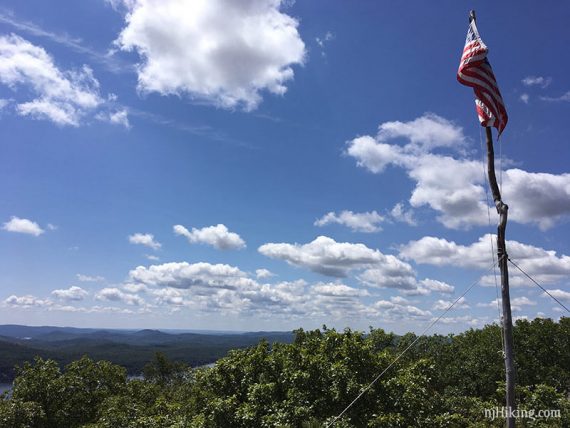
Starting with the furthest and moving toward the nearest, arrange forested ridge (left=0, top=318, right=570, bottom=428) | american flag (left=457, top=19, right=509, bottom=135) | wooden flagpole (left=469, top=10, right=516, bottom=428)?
forested ridge (left=0, top=318, right=570, bottom=428) < american flag (left=457, top=19, right=509, bottom=135) < wooden flagpole (left=469, top=10, right=516, bottom=428)

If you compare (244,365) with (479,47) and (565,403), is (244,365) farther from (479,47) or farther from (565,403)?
(479,47)

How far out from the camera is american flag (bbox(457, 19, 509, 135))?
32.5 feet

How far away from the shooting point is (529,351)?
1474 inches

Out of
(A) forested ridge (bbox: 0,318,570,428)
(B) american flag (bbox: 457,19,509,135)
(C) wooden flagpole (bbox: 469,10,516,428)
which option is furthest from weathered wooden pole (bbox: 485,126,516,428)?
(A) forested ridge (bbox: 0,318,570,428)

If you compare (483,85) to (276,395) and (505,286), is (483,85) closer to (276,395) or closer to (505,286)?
(505,286)

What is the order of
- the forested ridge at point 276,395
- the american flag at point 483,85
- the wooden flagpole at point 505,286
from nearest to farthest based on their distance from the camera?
the wooden flagpole at point 505,286 → the american flag at point 483,85 → the forested ridge at point 276,395

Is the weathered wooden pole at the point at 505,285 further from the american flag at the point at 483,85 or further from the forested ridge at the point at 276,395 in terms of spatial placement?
the forested ridge at the point at 276,395

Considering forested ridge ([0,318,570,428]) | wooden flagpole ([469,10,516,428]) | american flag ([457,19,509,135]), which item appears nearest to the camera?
wooden flagpole ([469,10,516,428])

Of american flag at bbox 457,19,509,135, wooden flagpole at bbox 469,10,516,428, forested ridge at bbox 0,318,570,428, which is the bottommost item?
forested ridge at bbox 0,318,570,428

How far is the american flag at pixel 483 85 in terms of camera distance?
9.91 meters

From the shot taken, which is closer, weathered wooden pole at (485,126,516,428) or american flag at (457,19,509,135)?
weathered wooden pole at (485,126,516,428)

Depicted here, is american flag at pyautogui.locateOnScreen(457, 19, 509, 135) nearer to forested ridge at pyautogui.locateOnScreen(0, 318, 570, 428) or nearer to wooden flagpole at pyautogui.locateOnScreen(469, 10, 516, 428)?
wooden flagpole at pyautogui.locateOnScreen(469, 10, 516, 428)

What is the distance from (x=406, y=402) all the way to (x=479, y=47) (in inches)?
569

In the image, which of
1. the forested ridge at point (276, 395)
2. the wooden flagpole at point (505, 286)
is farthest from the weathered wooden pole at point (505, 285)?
the forested ridge at point (276, 395)
